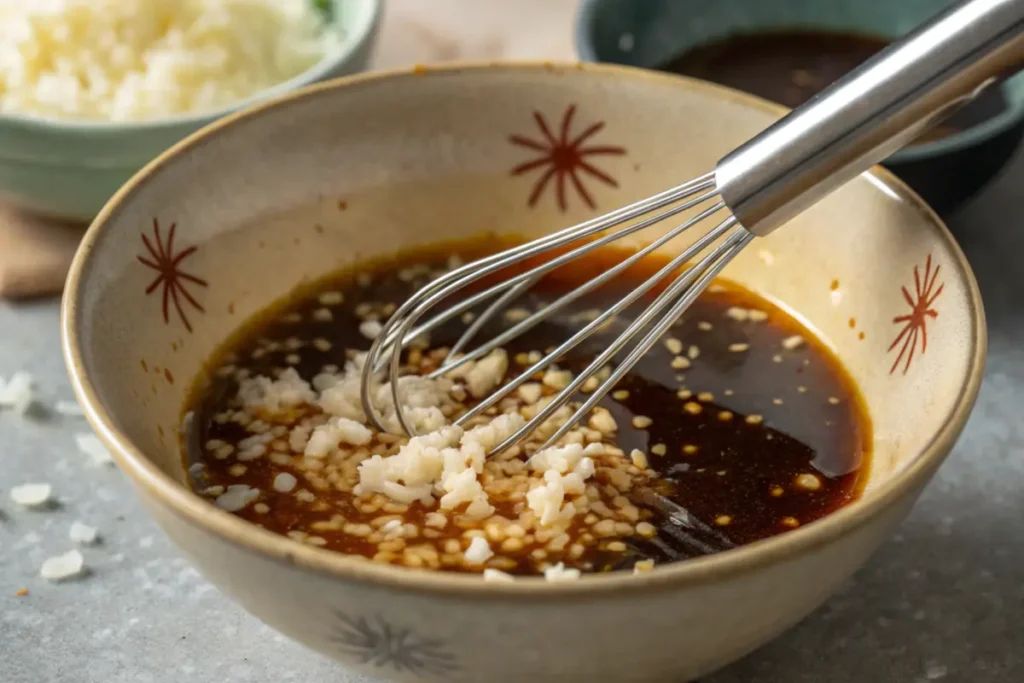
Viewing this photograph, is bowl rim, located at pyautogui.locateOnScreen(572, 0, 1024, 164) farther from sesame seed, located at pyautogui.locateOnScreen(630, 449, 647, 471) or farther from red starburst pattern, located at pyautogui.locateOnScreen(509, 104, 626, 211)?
sesame seed, located at pyautogui.locateOnScreen(630, 449, 647, 471)

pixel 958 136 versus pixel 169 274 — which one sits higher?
pixel 958 136

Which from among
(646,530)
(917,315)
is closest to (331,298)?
(646,530)

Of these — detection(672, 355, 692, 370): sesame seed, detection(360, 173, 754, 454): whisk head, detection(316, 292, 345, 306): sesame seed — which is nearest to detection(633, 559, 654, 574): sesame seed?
detection(360, 173, 754, 454): whisk head

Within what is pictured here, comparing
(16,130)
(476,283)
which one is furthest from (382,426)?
(16,130)

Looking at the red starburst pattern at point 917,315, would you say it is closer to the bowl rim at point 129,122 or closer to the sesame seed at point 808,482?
the sesame seed at point 808,482

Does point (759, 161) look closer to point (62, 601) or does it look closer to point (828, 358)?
point (828, 358)

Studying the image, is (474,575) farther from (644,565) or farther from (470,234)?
(470,234)
